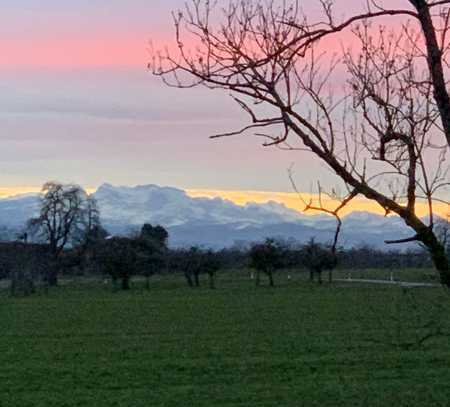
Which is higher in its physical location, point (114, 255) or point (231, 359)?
point (114, 255)

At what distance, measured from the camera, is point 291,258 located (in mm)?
92562

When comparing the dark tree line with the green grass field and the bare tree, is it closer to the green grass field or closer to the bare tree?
the bare tree

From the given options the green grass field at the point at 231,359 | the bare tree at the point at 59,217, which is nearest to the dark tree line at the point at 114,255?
the bare tree at the point at 59,217

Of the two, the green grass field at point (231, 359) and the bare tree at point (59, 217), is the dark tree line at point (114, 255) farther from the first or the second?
the green grass field at point (231, 359)

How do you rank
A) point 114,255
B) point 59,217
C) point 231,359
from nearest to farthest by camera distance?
point 231,359, point 114,255, point 59,217

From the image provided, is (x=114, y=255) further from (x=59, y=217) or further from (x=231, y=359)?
(x=231, y=359)

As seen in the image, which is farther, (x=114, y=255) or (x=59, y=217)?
(x=59, y=217)

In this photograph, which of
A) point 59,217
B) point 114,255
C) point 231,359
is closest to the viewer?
point 231,359

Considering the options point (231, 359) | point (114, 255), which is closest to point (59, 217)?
point (114, 255)

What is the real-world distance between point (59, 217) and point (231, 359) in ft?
281

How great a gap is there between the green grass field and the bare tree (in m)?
66.2

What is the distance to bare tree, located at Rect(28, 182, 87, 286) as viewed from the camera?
103125 mm

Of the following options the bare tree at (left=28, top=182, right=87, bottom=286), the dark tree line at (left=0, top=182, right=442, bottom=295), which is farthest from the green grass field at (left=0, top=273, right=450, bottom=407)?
the bare tree at (left=28, top=182, right=87, bottom=286)

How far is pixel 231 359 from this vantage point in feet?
70.9
